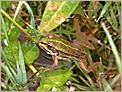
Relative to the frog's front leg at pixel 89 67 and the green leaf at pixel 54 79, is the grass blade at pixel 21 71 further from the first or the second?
the frog's front leg at pixel 89 67

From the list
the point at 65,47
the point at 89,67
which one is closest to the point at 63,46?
the point at 65,47

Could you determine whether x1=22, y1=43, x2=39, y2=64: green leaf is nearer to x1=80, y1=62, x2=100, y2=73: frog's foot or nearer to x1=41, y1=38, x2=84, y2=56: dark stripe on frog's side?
x1=41, y1=38, x2=84, y2=56: dark stripe on frog's side

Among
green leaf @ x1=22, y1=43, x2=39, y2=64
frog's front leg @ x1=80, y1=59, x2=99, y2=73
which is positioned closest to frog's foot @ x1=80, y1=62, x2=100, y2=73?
frog's front leg @ x1=80, y1=59, x2=99, y2=73

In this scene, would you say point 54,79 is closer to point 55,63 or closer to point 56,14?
point 55,63

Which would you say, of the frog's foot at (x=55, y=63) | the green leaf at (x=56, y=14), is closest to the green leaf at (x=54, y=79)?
the frog's foot at (x=55, y=63)

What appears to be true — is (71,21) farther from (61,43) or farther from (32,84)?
(32,84)
